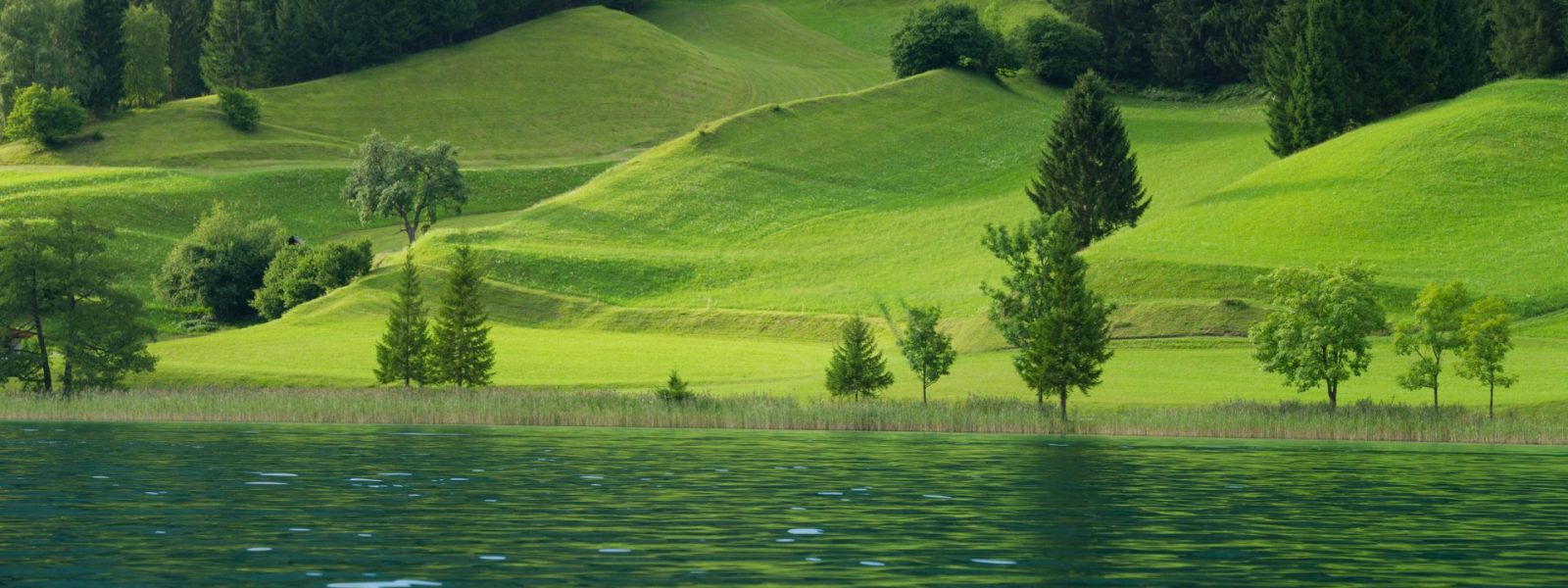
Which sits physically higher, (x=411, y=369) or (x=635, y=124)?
(x=635, y=124)

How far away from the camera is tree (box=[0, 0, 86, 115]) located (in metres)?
170

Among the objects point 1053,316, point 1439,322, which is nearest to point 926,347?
point 1053,316

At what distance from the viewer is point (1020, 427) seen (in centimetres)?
6244

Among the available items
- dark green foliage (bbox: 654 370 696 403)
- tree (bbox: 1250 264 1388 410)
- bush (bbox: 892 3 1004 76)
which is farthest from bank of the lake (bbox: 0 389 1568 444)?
bush (bbox: 892 3 1004 76)

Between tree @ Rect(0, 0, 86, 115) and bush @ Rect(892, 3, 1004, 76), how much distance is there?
86836 mm

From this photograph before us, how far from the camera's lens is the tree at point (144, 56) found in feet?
592

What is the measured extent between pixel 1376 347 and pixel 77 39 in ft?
459

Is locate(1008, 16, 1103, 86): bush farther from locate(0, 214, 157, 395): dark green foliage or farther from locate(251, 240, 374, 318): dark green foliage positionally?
locate(0, 214, 157, 395): dark green foliage

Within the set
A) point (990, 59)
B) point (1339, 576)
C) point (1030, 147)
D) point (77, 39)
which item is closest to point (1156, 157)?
point (1030, 147)

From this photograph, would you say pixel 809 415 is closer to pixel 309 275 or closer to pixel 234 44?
pixel 309 275

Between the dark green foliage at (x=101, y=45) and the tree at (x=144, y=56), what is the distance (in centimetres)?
236

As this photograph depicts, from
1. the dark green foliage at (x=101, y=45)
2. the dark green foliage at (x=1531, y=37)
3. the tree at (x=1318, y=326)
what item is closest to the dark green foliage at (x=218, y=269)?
the dark green foliage at (x=101, y=45)

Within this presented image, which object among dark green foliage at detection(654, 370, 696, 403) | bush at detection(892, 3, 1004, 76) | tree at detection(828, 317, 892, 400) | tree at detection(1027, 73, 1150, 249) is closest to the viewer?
dark green foliage at detection(654, 370, 696, 403)

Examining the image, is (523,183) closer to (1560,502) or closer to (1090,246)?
(1090,246)
